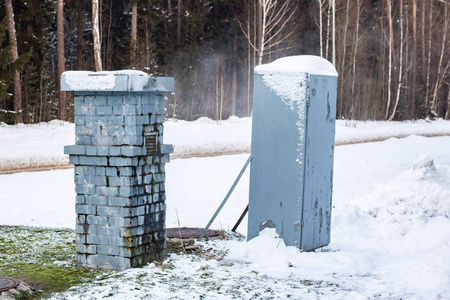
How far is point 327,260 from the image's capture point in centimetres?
673

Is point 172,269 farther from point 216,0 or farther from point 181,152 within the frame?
point 216,0

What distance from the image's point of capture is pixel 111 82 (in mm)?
6242

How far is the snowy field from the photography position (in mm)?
5691

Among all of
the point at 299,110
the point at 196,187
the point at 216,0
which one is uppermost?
the point at 216,0

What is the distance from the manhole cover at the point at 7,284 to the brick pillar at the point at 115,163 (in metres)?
1.01

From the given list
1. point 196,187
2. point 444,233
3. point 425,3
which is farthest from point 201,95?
point 444,233

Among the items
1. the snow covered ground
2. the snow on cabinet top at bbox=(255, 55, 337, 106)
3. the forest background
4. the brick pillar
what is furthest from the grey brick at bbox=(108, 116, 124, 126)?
the forest background

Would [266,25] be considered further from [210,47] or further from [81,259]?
[81,259]

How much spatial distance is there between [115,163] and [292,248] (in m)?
2.20

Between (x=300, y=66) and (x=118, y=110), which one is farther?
(x=300, y=66)

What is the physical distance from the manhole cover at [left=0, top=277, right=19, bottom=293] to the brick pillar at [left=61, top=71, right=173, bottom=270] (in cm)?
101

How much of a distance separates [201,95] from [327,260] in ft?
113

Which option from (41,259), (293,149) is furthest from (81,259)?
(293,149)

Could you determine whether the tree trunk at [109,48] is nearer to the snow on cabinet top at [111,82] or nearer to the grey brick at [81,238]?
the snow on cabinet top at [111,82]
